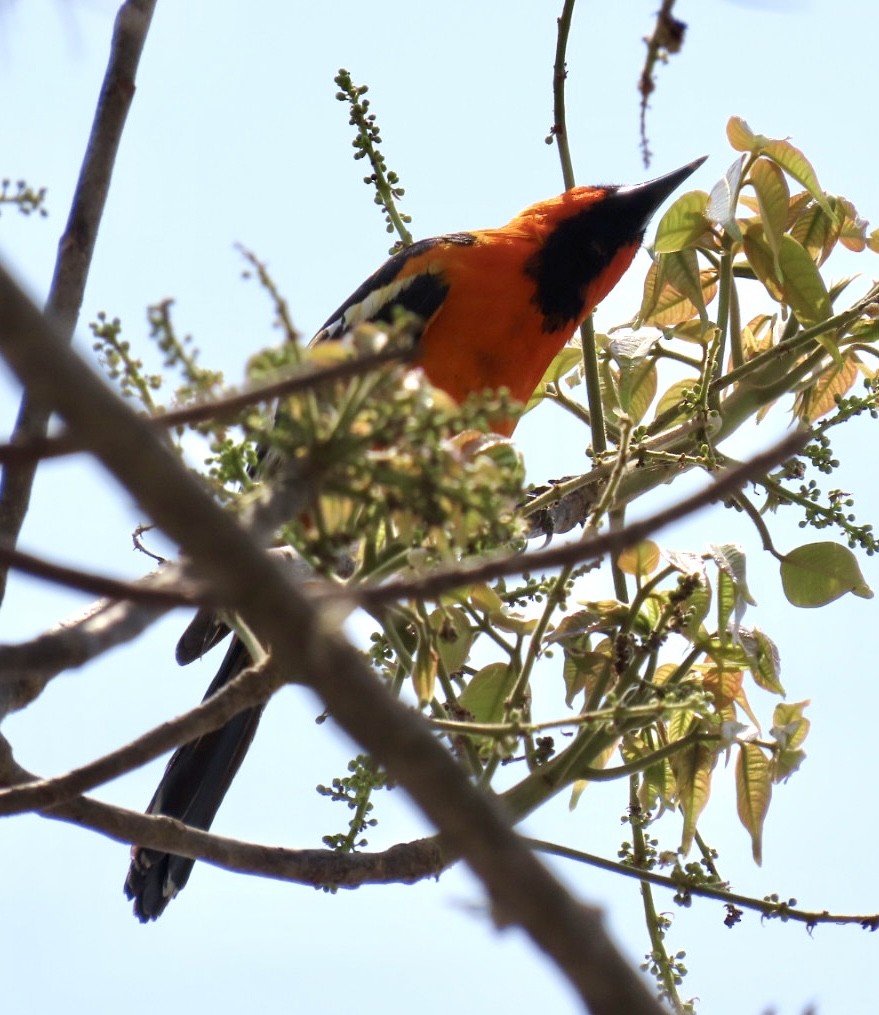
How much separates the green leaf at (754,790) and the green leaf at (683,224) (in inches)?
38.4

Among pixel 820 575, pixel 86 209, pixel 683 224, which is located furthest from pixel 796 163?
pixel 86 209

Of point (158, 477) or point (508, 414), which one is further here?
point (508, 414)

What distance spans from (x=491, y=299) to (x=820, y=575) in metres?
1.55

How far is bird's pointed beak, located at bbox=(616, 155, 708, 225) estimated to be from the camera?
12.9 feet

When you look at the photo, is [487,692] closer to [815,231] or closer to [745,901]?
[745,901]

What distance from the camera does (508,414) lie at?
3.48 feet

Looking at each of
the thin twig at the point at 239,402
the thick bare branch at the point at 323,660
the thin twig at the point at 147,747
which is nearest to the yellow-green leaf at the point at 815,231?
the thin twig at the point at 147,747

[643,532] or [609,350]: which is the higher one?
[609,350]

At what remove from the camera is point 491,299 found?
358cm

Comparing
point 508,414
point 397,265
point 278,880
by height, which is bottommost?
point 278,880

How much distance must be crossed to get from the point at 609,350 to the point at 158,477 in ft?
6.91

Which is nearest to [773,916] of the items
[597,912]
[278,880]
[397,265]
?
[278,880]

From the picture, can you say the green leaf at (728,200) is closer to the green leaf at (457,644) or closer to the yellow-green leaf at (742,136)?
the yellow-green leaf at (742,136)

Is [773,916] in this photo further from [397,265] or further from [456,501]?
[397,265]
